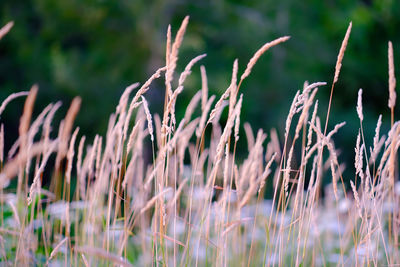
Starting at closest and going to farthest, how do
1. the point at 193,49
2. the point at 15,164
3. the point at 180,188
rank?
the point at 15,164 < the point at 180,188 < the point at 193,49

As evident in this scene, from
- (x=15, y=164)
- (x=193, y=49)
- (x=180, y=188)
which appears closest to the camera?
(x=15, y=164)

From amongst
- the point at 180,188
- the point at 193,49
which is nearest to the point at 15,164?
the point at 180,188

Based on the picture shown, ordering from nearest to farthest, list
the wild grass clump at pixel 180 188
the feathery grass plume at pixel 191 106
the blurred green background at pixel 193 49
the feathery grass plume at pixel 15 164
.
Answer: the feathery grass plume at pixel 15 164 → the wild grass clump at pixel 180 188 → the feathery grass plume at pixel 191 106 → the blurred green background at pixel 193 49

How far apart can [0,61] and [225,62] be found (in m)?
3.76

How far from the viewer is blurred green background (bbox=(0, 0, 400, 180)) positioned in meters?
7.23

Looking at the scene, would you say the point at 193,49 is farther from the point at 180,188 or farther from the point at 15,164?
the point at 15,164

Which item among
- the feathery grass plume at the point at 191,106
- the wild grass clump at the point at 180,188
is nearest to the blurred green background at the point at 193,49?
the wild grass clump at the point at 180,188

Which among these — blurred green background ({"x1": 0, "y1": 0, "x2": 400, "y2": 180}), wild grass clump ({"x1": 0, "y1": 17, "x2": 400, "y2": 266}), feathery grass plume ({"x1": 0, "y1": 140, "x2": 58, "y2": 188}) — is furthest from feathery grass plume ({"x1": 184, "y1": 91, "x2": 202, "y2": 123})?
blurred green background ({"x1": 0, "y1": 0, "x2": 400, "y2": 180})

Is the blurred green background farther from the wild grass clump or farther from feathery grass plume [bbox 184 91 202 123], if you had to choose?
feathery grass plume [bbox 184 91 202 123]

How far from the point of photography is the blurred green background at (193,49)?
23.7ft

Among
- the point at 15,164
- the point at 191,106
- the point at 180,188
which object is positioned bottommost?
the point at 180,188

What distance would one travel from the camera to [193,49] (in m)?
7.60

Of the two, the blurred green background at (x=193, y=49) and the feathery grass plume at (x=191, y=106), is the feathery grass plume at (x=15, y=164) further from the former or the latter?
the blurred green background at (x=193, y=49)

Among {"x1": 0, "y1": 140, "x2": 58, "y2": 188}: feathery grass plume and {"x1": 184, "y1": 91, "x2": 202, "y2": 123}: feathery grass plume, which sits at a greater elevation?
{"x1": 184, "y1": 91, "x2": 202, "y2": 123}: feathery grass plume
